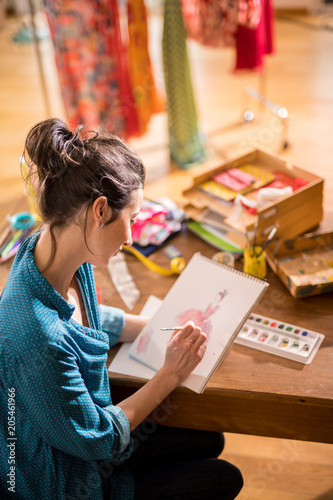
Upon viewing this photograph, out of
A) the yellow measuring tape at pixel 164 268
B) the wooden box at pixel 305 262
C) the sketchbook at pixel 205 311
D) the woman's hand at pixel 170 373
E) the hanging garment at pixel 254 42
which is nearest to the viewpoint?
the woman's hand at pixel 170 373

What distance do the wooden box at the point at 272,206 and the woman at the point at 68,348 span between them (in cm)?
48

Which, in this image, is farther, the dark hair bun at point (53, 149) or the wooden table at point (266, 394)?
the wooden table at point (266, 394)

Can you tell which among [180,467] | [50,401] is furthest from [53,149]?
[180,467]

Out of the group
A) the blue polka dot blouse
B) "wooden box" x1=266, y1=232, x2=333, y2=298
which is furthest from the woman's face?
"wooden box" x1=266, y1=232, x2=333, y2=298

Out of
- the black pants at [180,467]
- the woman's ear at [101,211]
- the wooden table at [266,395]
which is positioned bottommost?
the black pants at [180,467]

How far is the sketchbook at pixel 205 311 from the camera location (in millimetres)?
1409

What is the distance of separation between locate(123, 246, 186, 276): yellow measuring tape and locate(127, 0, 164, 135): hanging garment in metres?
1.87

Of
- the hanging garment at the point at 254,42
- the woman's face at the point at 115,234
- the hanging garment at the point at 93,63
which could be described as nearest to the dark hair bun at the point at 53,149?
the woman's face at the point at 115,234

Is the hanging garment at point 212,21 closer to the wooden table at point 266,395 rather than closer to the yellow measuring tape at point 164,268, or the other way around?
the yellow measuring tape at point 164,268

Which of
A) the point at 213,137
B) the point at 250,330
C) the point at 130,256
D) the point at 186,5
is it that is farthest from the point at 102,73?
the point at 250,330

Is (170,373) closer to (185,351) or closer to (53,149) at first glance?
(185,351)

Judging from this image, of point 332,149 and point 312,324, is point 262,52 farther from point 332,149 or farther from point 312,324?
point 312,324

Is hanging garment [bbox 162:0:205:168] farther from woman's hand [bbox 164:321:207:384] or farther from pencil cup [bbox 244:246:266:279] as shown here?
woman's hand [bbox 164:321:207:384]

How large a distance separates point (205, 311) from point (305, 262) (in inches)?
15.5
